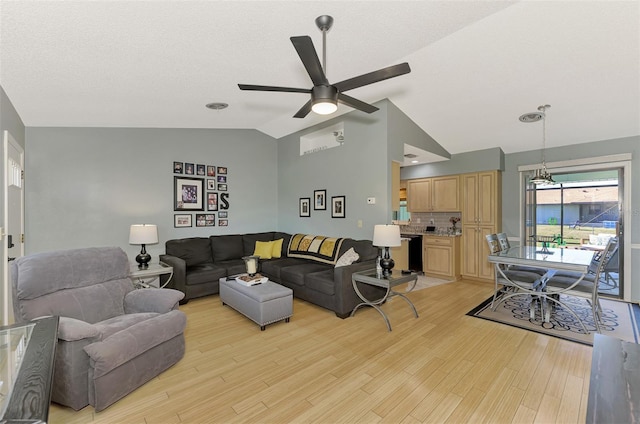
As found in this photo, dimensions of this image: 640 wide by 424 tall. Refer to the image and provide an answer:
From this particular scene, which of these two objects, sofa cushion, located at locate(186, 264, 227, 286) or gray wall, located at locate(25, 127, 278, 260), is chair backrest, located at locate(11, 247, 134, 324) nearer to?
sofa cushion, located at locate(186, 264, 227, 286)

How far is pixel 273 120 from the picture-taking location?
5.07 metres

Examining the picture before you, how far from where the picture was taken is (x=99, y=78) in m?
2.68

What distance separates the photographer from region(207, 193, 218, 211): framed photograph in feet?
17.0

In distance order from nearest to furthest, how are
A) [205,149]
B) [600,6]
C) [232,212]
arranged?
A: [600,6]
[205,149]
[232,212]

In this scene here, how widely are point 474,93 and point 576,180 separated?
2795mm

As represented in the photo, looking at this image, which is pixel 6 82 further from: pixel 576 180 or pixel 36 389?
pixel 576 180

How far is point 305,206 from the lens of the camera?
550 centimetres

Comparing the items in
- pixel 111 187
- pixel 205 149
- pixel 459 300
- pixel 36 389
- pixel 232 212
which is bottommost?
pixel 459 300

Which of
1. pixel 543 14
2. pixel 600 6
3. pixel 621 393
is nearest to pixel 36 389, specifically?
pixel 621 393

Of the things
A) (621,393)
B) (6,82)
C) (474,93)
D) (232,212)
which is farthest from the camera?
(232,212)

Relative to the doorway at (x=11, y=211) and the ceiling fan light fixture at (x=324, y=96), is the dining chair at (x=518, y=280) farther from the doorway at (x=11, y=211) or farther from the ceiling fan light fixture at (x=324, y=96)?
the doorway at (x=11, y=211)

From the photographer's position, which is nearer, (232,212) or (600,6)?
(600,6)

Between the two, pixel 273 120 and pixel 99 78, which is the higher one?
pixel 273 120

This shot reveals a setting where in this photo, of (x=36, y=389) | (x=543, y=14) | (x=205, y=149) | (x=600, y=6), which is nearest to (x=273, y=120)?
(x=205, y=149)
